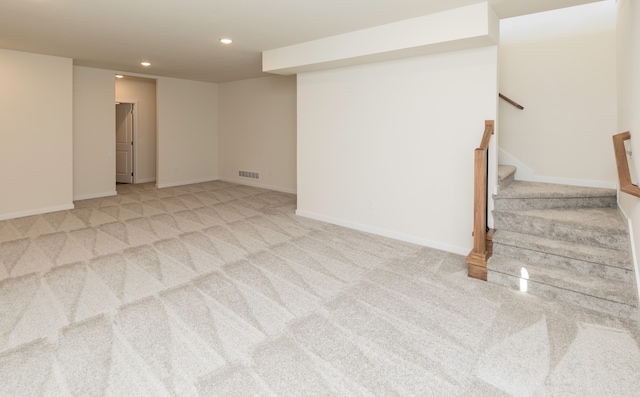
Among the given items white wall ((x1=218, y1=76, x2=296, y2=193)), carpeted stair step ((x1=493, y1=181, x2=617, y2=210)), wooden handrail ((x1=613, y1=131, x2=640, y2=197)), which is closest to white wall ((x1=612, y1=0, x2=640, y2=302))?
wooden handrail ((x1=613, y1=131, x2=640, y2=197))

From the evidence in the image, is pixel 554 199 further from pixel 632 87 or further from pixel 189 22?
pixel 189 22

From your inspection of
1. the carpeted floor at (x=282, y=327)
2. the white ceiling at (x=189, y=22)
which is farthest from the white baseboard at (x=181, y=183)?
the carpeted floor at (x=282, y=327)

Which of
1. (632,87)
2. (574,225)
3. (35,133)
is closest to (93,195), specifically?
(35,133)

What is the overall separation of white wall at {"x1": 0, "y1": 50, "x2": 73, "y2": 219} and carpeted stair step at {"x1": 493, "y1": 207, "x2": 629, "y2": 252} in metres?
6.74

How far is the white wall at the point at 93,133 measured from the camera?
6.48m

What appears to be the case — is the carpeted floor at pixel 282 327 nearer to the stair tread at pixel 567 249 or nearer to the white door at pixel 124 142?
the stair tread at pixel 567 249

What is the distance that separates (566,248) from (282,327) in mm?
2555

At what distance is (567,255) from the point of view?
2.95m

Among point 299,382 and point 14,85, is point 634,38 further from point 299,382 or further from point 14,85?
point 14,85

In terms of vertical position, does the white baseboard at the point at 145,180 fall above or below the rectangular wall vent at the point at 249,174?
below

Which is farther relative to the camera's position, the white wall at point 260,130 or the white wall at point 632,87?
the white wall at point 260,130

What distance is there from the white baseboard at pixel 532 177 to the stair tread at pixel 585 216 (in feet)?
2.12

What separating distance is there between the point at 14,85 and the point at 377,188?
18.9ft

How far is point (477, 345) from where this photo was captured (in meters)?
2.20
